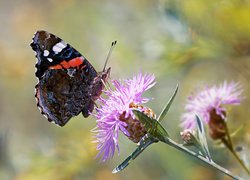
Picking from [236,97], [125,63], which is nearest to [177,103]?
[125,63]

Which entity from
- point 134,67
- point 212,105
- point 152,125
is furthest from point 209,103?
point 134,67

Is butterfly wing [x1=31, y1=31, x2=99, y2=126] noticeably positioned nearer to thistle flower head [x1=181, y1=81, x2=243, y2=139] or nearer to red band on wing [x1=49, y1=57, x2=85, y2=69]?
red band on wing [x1=49, y1=57, x2=85, y2=69]

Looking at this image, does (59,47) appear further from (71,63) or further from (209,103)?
(209,103)

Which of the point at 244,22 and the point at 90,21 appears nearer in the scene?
the point at 244,22

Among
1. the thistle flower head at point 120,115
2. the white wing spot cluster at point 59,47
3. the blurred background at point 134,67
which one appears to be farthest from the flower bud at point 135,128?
the white wing spot cluster at point 59,47

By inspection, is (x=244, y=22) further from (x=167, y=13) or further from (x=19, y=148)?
(x=19, y=148)

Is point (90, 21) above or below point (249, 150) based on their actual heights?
above

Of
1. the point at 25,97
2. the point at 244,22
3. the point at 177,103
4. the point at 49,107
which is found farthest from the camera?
the point at 25,97
